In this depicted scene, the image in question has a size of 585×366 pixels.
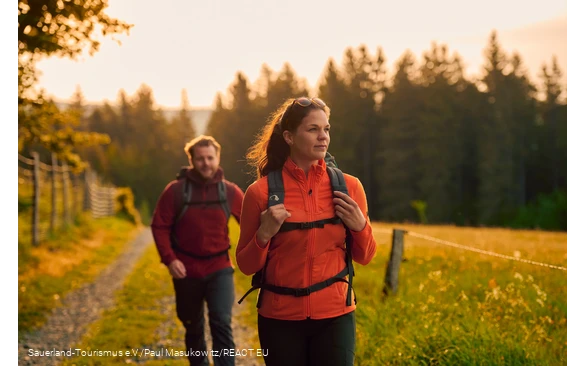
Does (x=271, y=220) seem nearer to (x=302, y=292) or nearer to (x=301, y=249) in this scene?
(x=301, y=249)

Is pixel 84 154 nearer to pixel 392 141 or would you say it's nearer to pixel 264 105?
pixel 264 105

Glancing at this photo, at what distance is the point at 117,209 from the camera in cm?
3725

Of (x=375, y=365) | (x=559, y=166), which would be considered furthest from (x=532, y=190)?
(x=375, y=365)

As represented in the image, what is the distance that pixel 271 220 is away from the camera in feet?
10.3

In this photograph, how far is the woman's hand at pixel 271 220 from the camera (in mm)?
3131

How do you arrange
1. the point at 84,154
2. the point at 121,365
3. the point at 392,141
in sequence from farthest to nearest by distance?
the point at 84,154, the point at 392,141, the point at 121,365

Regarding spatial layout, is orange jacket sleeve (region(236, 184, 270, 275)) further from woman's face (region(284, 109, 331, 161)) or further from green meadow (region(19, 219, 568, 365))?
green meadow (region(19, 219, 568, 365))

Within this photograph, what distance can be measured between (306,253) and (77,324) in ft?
22.3

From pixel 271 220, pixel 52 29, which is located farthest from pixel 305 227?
pixel 52 29

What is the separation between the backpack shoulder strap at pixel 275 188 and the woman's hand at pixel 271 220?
9 centimetres

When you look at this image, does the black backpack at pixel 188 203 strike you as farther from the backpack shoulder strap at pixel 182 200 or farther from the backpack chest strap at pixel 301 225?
the backpack chest strap at pixel 301 225

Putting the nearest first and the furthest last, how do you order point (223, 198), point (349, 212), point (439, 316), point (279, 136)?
point (349, 212) → point (279, 136) → point (223, 198) → point (439, 316)

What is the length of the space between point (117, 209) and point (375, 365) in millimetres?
33956

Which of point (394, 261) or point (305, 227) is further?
point (394, 261)
